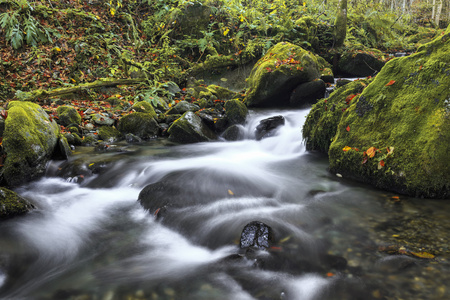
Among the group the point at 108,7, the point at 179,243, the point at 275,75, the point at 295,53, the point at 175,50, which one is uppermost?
the point at 108,7

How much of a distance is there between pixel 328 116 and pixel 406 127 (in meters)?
1.64

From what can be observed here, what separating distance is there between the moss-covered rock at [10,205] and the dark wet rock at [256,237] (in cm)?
299

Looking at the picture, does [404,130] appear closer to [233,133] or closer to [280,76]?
[233,133]

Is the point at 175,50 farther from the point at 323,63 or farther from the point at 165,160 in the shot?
the point at 165,160

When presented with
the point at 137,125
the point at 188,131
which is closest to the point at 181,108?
the point at 188,131

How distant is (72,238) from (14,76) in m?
8.07

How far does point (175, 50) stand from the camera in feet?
42.4

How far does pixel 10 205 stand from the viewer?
3.52 metres

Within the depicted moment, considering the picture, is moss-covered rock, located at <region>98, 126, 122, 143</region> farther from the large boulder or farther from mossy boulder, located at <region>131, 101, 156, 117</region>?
the large boulder

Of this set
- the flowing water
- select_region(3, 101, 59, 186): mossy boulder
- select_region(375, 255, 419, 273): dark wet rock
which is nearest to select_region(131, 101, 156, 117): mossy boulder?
select_region(3, 101, 59, 186): mossy boulder

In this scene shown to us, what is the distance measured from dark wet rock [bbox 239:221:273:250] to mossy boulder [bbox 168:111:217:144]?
16.3 feet

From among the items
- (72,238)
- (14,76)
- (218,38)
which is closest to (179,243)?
(72,238)

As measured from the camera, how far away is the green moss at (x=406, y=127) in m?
3.36

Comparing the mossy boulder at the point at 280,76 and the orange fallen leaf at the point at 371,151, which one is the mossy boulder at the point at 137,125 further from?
the orange fallen leaf at the point at 371,151
